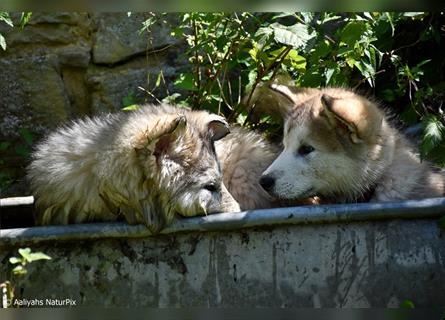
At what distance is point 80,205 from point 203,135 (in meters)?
0.70

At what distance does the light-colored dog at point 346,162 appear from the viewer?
4273 mm

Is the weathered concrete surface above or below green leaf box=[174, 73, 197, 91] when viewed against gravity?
below

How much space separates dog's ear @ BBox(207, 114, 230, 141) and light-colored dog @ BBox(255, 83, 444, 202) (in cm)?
30

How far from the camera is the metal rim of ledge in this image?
375 cm

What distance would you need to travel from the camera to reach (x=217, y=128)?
14.2 feet

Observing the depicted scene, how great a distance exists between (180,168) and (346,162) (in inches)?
33.8

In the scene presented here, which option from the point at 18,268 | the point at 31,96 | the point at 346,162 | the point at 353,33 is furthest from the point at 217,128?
the point at 31,96

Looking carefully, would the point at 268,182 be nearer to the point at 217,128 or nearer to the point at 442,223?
the point at 217,128

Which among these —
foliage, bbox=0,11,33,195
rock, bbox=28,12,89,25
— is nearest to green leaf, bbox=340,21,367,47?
rock, bbox=28,12,89,25

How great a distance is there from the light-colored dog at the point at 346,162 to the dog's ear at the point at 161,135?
1.68ft

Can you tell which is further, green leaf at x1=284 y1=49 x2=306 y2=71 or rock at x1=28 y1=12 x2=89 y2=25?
rock at x1=28 y1=12 x2=89 y2=25

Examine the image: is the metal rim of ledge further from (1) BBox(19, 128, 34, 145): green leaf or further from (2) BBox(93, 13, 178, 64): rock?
(2) BBox(93, 13, 178, 64): rock

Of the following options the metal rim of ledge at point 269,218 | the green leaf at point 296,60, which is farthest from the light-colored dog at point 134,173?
the green leaf at point 296,60

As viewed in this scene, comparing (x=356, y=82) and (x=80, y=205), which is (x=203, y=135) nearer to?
(x=80, y=205)
